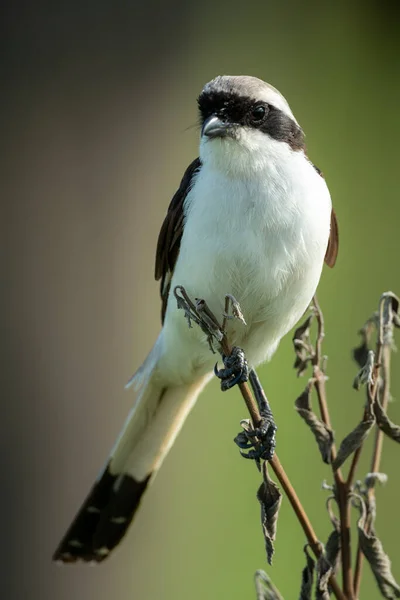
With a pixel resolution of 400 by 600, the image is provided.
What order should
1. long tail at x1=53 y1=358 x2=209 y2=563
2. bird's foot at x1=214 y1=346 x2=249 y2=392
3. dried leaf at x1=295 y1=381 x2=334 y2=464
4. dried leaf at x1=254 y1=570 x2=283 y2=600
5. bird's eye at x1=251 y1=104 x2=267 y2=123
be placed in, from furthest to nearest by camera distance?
long tail at x1=53 y1=358 x2=209 y2=563 → bird's eye at x1=251 y1=104 x2=267 y2=123 → bird's foot at x1=214 y1=346 x2=249 y2=392 → dried leaf at x1=295 y1=381 x2=334 y2=464 → dried leaf at x1=254 y1=570 x2=283 y2=600

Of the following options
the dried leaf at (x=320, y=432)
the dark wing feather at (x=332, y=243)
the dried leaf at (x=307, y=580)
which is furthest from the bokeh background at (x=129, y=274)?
the dried leaf at (x=307, y=580)

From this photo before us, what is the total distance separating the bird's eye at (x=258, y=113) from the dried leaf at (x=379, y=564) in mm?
1528

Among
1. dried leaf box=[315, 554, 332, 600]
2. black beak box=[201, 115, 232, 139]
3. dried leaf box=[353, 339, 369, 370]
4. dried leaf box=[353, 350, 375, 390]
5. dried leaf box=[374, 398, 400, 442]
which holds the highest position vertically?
black beak box=[201, 115, 232, 139]

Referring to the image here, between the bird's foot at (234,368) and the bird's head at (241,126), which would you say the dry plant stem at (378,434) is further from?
the bird's head at (241,126)

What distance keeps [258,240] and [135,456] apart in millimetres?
1376

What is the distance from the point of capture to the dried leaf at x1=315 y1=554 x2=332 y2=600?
6.98ft

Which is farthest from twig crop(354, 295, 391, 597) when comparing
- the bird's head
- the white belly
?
the bird's head

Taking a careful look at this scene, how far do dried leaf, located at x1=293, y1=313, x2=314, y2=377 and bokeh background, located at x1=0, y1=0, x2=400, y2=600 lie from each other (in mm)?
1772

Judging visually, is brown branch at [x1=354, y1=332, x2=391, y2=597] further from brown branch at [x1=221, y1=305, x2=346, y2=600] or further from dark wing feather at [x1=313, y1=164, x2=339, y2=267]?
dark wing feather at [x1=313, y1=164, x2=339, y2=267]

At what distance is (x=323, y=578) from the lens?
214cm

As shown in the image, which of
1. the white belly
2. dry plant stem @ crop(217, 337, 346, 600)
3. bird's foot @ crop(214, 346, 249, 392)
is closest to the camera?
dry plant stem @ crop(217, 337, 346, 600)

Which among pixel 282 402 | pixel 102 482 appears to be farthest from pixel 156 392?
pixel 282 402

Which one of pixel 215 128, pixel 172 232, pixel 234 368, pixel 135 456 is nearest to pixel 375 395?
pixel 234 368

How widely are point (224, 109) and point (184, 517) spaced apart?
8.72 ft
